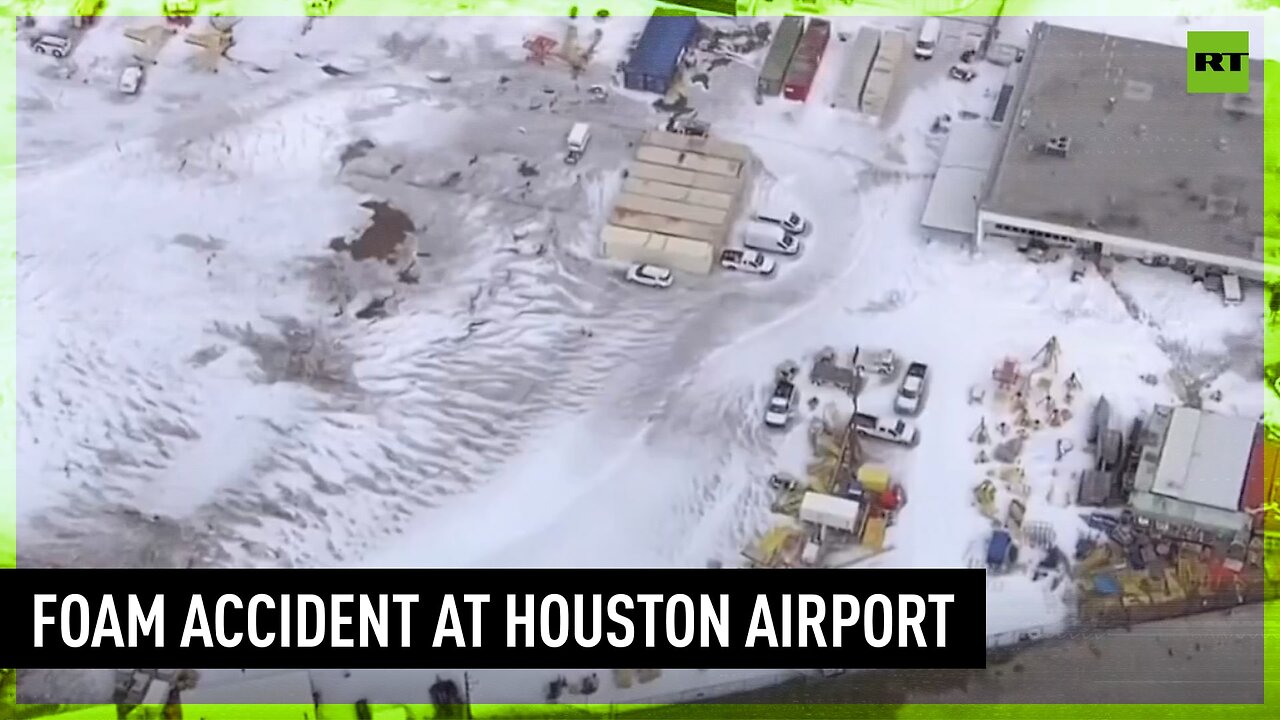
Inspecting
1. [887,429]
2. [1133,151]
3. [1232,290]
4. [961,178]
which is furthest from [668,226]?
[1232,290]

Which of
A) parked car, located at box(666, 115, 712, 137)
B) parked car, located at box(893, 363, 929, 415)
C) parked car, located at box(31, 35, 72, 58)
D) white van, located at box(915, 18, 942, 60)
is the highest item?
white van, located at box(915, 18, 942, 60)

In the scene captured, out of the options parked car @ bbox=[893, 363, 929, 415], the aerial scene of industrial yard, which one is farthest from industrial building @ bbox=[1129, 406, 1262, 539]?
parked car @ bbox=[893, 363, 929, 415]

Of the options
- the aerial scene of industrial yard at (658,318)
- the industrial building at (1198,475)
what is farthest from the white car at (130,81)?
the industrial building at (1198,475)

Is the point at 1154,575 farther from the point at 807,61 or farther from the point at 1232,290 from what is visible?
the point at 807,61

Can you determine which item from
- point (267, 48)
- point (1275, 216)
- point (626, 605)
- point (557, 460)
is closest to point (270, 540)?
point (557, 460)

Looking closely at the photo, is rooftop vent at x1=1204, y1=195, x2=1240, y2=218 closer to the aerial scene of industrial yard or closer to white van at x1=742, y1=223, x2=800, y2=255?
the aerial scene of industrial yard

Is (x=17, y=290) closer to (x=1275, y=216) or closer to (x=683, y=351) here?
(x=683, y=351)

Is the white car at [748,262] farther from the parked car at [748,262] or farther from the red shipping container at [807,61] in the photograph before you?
the red shipping container at [807,61]
